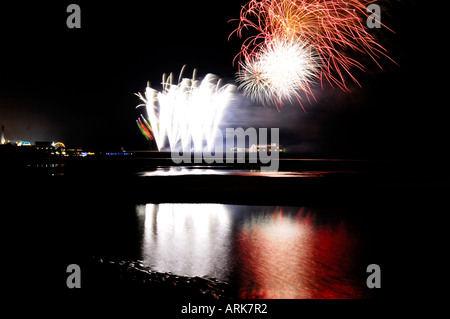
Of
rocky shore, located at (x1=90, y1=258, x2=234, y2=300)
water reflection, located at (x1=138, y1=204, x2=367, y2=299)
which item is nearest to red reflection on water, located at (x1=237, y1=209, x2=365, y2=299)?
water reflection, located at (x1=138, y1=204, x2=367, y2=299)

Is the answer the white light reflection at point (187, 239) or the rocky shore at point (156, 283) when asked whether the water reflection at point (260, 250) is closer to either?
the white light reflection at point (187, 239)

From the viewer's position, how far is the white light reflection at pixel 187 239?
220 inches

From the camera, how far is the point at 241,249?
6715 millimetres

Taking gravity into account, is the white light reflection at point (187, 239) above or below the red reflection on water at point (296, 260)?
above

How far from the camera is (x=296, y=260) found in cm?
605

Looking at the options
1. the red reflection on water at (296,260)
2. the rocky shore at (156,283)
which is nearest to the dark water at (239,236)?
the red reflection on water at (296,260)

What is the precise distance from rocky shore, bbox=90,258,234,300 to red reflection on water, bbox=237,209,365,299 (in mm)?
453

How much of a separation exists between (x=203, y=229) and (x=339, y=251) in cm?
377

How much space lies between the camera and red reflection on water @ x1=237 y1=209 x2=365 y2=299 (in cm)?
470

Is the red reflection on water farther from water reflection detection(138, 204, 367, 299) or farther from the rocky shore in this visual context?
the rocky shore

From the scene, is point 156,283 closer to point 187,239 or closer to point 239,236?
point 187,239

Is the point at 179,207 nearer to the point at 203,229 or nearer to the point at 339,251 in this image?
the point at 203,229

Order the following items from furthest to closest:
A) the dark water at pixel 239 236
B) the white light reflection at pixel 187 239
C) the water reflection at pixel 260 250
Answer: the white light reflection at pixel 187 239 → the dark water at pixel 239 236 → the water reflection at pixel 260 250
